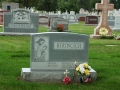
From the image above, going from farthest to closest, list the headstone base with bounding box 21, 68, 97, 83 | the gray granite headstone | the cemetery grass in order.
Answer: the gray granite headstone
the headstone base with bounding box 21, 68, 97, 83
the cemetery grass

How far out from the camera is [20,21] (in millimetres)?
18734

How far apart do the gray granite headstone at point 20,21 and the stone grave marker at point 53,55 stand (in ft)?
38.6

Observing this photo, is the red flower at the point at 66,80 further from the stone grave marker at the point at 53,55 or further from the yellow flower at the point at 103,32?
the yellow flower at the point at 103,32

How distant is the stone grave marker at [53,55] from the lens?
275 inches

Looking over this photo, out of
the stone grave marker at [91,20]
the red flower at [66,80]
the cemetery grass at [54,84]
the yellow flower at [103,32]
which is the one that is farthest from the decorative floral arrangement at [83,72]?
the stone grave marker at [91,20]

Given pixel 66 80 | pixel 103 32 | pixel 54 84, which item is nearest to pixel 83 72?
pixel 66 80

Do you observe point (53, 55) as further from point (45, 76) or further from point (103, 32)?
point (103, 32)

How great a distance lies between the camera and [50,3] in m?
61.2

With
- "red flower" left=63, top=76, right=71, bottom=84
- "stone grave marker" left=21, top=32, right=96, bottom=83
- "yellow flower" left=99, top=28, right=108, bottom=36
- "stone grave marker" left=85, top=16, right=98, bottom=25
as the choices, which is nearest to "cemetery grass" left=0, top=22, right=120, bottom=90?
"red flower" left=63, top=76, right=71, bottom=84

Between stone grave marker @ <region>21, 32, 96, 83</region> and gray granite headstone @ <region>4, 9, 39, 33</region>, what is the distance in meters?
11.8

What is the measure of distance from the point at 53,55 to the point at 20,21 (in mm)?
11915

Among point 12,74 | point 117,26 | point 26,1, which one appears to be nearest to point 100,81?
point 12,74

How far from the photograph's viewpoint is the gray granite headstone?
18641 millimetres

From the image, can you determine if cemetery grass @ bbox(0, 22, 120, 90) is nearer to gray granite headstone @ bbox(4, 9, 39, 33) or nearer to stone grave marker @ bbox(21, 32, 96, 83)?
stone grave marker @ bbox(21, 32, 96, 83)
